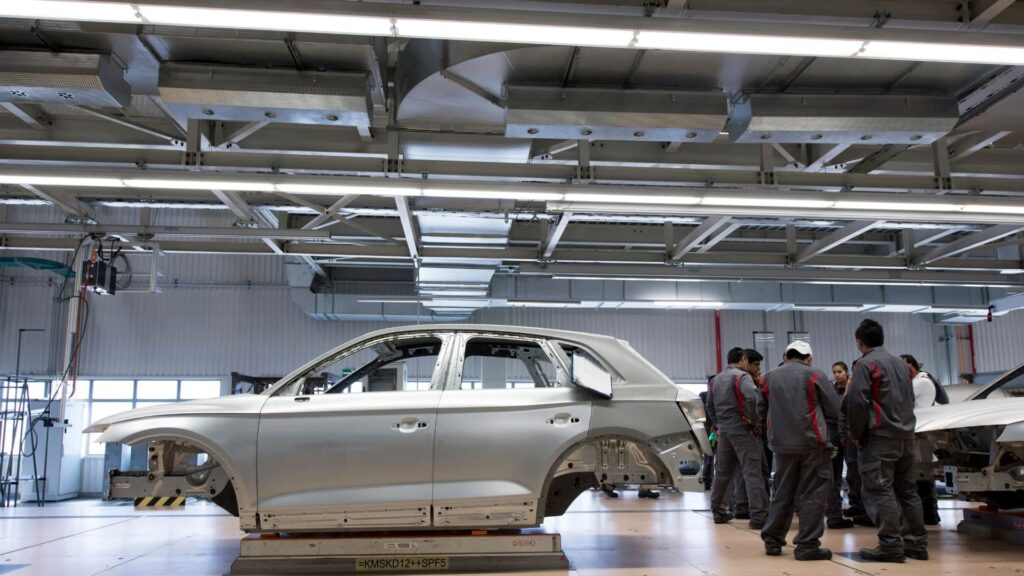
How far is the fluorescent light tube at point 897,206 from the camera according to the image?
7.69 m

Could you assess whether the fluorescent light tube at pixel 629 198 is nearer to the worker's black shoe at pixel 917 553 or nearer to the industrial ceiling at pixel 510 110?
the industrial ceiling at pixel 510 110

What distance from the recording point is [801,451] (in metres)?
5.34

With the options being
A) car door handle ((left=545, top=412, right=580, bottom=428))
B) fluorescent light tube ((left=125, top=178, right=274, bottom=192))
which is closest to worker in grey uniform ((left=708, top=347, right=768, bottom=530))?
car door handle ((left=545, top=412, right=580, bottom=428))

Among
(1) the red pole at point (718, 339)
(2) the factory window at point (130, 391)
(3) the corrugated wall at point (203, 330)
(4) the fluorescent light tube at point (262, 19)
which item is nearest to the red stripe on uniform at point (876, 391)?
(4) the fluorescent light tube at point (262, 19)

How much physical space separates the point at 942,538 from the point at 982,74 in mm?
3780

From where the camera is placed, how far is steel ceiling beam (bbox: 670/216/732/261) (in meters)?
10.2

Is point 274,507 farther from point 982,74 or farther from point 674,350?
point 674,350

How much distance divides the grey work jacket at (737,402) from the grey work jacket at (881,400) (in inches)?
52.5

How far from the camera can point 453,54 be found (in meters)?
5.60

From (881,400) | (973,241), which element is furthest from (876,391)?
(973,241)

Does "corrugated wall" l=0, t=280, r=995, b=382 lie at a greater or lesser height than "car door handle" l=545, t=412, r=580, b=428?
greater

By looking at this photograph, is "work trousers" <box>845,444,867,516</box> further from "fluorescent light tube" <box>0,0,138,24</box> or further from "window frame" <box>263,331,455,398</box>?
"fluorescent light tube" <box>0,0,138,24</box>

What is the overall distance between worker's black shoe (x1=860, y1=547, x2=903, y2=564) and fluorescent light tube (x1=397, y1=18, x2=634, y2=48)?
151 inches

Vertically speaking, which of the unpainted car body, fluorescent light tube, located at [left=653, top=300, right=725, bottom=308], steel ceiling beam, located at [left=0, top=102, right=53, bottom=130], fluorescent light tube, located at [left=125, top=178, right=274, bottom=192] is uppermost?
steel ceiling beam, located at [left=0, top=102, right=53, bottom=130]
